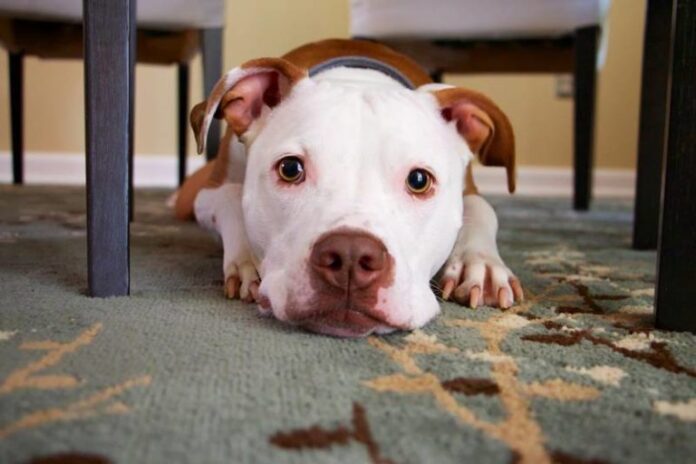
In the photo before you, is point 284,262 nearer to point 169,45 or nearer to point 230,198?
point 230,198

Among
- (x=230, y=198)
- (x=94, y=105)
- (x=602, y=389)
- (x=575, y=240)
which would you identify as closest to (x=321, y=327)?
(x=602, y=389)

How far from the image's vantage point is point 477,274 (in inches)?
49.2

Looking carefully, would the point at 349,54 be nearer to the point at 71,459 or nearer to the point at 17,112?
the point at 71,459

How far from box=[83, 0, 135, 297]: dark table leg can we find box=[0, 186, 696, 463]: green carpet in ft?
0.19

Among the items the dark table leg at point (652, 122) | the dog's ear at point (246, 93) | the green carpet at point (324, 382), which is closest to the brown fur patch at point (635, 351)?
the green carpet at point (324, 382)

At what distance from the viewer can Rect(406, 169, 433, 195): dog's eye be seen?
3.79ft

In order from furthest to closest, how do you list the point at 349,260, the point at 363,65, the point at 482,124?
the point at 363,65
the point at 482,124
the point at 349,260

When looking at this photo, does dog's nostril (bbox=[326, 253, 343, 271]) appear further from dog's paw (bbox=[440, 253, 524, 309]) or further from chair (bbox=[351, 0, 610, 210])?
chair (bbox=[351, 0, 610, 210])

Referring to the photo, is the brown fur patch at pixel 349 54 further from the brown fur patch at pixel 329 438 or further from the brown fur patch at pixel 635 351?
the brown fur patch at pixel 329 438

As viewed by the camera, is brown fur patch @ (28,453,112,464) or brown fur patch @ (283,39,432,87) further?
brown fur patch @ (283,39,432,87)

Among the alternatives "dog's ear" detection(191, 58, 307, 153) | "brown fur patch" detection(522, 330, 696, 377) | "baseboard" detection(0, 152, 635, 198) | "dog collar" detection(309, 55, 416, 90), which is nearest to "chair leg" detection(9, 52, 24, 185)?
"baseboard" detection(0, 152, 635, 198)

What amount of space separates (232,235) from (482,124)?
466mm

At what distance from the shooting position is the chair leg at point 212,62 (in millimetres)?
2449

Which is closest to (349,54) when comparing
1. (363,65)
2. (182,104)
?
(363,65)
